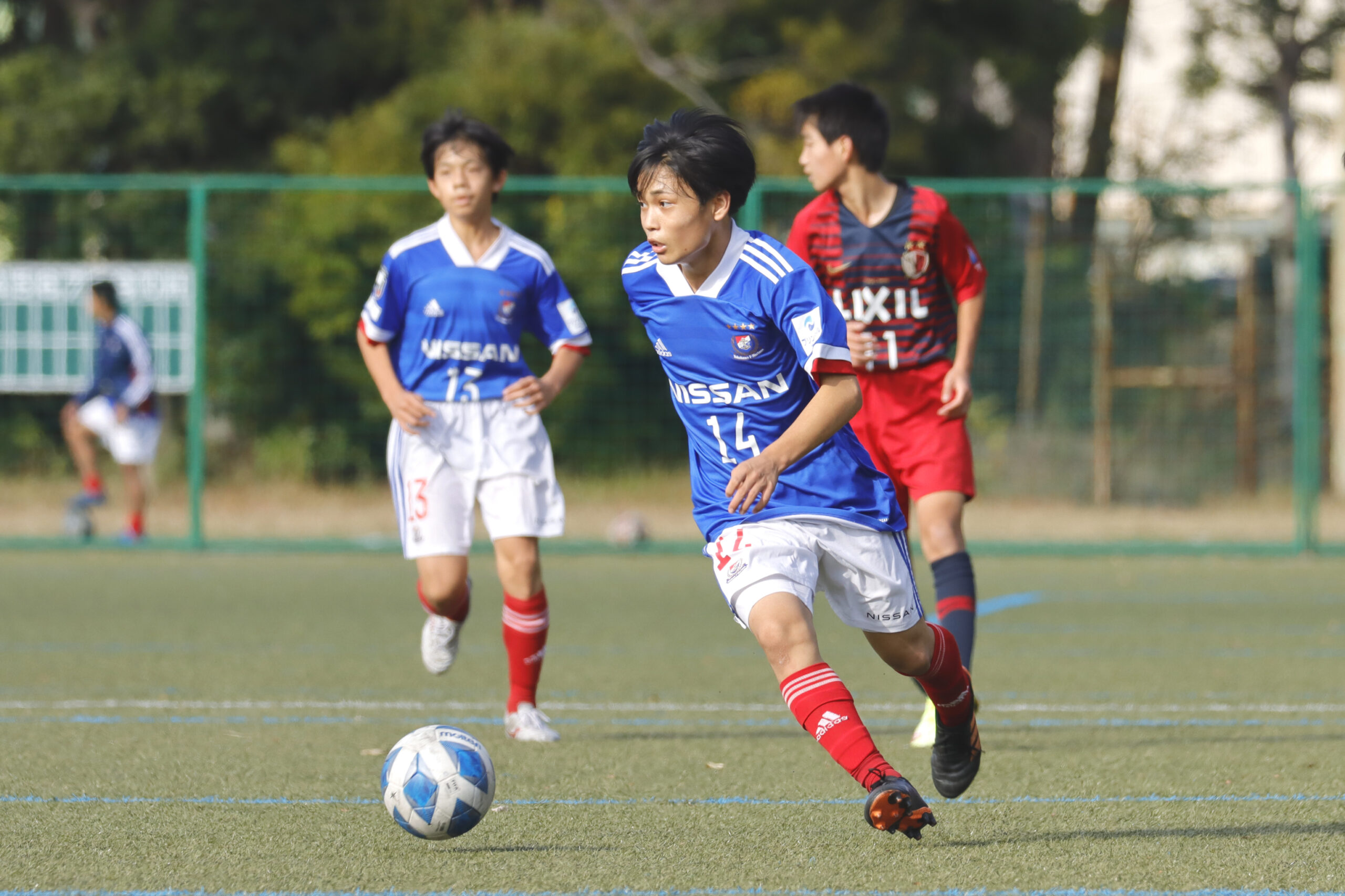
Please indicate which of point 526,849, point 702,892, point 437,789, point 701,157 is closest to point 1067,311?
point 701,157

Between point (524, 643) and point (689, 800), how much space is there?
1284mm

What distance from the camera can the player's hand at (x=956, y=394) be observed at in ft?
17.7

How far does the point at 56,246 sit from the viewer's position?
13.5 metres

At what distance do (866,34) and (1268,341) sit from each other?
235 inches

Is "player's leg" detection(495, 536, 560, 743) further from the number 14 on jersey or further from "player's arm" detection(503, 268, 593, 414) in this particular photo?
the number 14 on jersey

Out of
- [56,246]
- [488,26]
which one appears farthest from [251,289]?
[488,26]

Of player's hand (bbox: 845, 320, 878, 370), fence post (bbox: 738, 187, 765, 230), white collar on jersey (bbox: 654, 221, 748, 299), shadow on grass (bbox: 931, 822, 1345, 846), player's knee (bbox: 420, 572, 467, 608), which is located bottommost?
shadow on grass (bbox: 931, 822, 1345, 846)

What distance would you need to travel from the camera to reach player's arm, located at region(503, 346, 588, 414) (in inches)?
219

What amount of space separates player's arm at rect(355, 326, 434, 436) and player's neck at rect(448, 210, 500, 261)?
0.44m

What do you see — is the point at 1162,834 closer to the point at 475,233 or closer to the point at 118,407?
the point at 475,233

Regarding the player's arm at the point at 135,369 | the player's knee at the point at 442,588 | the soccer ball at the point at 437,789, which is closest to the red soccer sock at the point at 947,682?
the soccer ball at the point at 437,789

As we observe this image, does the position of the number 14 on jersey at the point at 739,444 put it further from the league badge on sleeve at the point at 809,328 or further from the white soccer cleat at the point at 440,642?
the white soccer cleat at the point at 440,642

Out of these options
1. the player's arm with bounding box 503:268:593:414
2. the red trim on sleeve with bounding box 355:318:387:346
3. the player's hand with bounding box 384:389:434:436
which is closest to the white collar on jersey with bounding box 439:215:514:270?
the player's arm with bounding box 503:268:593:414

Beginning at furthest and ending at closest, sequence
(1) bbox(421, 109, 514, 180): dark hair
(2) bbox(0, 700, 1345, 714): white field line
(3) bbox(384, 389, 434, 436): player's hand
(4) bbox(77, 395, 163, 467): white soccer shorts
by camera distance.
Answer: (4) bbox(77, 395, 163, 467): white soccer shorts
(2) bbox(0, 700, 1345, 714): white field line
(1) bbox(421, 109, 514, 180): dark hair
(3) bbox(384, 389, 434, 436): player's hand
